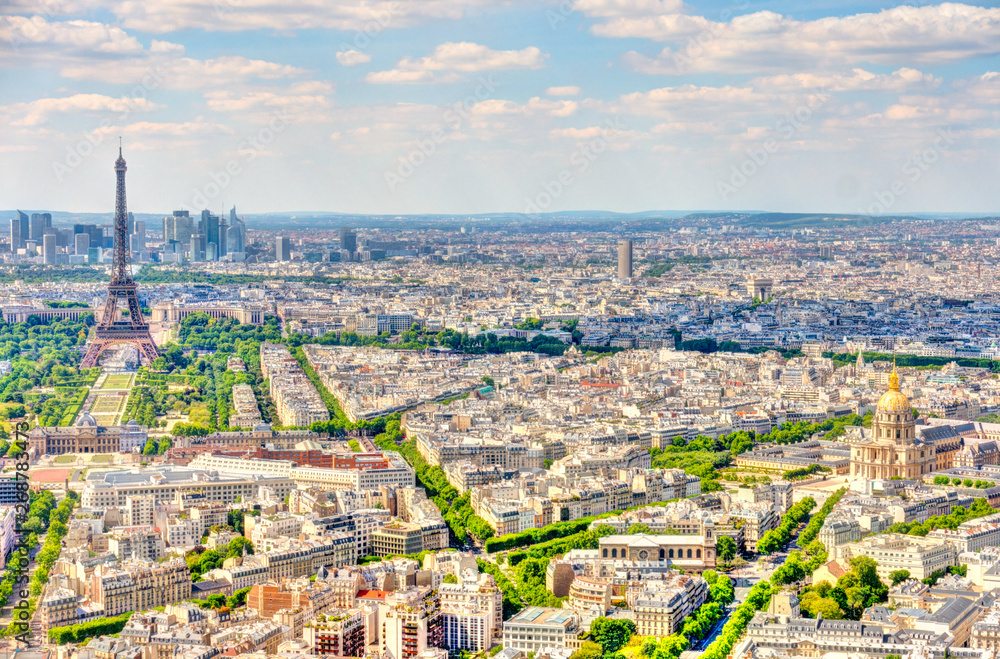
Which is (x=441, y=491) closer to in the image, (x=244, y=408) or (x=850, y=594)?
(x=850, y=594)

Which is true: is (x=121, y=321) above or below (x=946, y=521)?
above

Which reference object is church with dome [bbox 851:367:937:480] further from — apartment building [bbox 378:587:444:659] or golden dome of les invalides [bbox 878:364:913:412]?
apartment building [bbox 378:587:444:659]

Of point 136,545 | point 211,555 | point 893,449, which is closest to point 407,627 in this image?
point 211,555

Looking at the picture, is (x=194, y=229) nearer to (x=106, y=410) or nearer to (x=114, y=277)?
(x=114, y=277)

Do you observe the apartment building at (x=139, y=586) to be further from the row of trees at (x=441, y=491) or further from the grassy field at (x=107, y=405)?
the grassy field at (x=107, y=405)

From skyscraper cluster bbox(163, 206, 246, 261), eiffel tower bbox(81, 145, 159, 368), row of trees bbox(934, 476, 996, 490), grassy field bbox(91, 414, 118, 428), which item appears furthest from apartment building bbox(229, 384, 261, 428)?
skyscraper cluster bbox(163, 206, 246, 261)

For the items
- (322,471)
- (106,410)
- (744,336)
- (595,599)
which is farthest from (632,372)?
(595,599)
